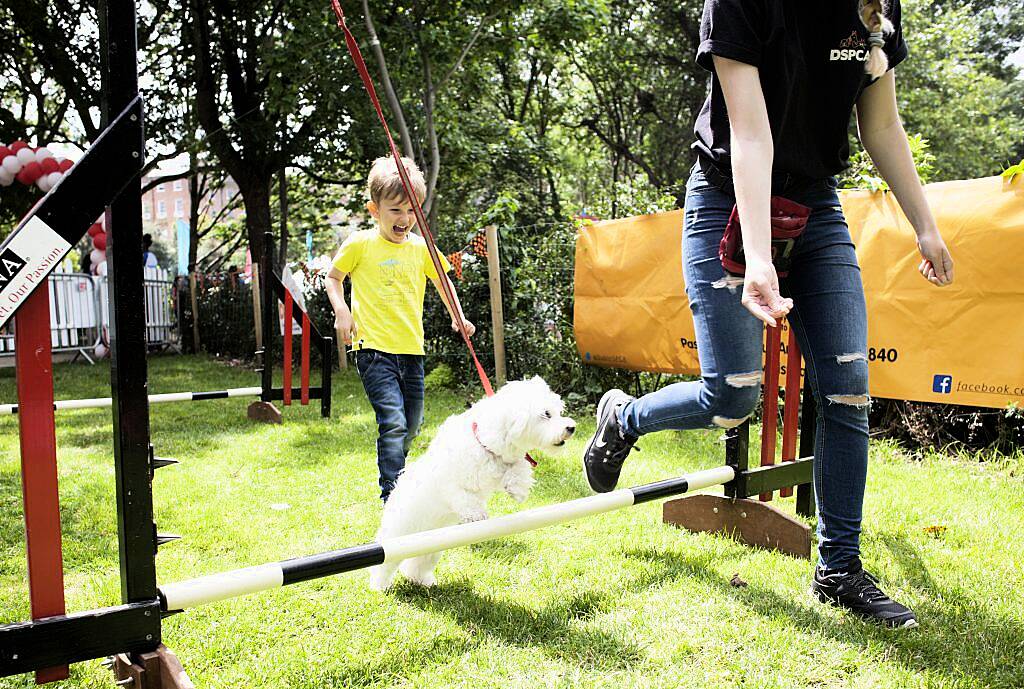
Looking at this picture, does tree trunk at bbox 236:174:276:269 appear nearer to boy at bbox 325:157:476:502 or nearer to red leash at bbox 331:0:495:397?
boy at bbox 325:157:476:502

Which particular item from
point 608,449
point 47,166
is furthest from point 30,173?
point 608,449

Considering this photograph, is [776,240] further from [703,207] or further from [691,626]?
[691,626]

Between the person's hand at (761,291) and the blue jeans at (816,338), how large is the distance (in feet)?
0.98

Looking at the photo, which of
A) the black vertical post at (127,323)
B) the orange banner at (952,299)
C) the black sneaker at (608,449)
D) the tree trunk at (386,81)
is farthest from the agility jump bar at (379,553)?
the tree trunk at (386,81)

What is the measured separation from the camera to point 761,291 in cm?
203

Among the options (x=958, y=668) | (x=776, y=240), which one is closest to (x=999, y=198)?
(x=776, y=240)

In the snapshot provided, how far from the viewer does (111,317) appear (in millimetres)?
1771

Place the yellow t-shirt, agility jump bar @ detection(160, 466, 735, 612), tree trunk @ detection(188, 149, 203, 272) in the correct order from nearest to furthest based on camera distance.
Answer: agility jump bar @ detection(160, 466, 735, 612)
the yellow t-shirt
tree trunk @ detection(188, 149, 203, 272)

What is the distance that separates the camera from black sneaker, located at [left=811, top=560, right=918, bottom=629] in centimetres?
238

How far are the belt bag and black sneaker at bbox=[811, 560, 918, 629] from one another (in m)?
1.08

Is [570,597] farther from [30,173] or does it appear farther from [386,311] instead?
[30,173]

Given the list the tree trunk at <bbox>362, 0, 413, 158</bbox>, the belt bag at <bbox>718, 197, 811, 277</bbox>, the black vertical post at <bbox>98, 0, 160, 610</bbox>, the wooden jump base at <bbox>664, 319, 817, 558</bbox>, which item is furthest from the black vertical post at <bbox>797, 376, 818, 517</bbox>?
the tree trunk at <bbox>362, 0, 413, 158</bbox>

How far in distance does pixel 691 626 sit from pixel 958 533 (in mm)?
1613

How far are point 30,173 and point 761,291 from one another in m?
12.6
